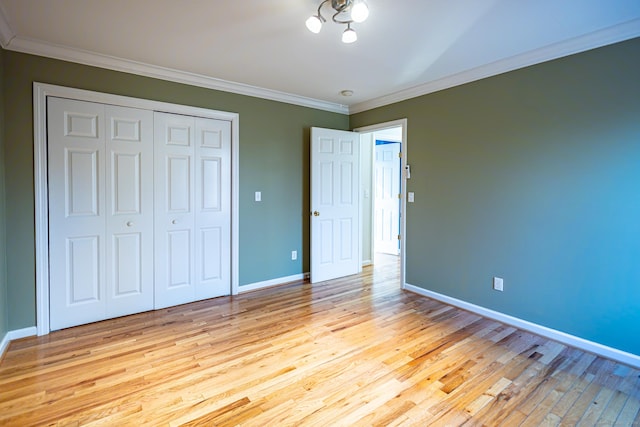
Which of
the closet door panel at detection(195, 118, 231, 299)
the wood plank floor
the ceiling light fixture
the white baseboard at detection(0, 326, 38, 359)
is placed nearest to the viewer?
the wood plank floor

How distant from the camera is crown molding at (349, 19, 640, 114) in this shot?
2.29 meters

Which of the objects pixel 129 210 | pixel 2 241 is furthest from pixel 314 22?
pixel 2 241

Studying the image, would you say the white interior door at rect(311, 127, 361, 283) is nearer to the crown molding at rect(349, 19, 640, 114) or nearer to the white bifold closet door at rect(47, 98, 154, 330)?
the crown molding at rect(349, 19, 640, 114)

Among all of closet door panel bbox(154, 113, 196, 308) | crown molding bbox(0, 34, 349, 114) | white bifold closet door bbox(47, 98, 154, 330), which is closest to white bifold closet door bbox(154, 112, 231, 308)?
closet door panel bbox(154, 113, 196, 308)

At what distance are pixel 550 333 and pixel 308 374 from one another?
83.8 inches

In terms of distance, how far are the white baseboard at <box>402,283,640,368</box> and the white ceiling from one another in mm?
2302

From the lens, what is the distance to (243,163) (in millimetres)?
3783

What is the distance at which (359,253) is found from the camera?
474 cm

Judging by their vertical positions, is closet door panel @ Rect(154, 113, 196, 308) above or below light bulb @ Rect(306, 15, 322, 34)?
below

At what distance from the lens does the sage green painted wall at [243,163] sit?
261 centimetres

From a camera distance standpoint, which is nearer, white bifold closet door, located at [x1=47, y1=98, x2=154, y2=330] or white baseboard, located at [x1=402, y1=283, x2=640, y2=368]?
white baseboard, located at [x1=402, y1=283, x2=640, y2=368]

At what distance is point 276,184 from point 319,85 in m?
1.30

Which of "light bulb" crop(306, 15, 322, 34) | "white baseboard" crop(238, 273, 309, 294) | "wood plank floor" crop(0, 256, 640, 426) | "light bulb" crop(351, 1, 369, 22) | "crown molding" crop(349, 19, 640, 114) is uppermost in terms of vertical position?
"crown molding" crop(349, 19, 640, 114)

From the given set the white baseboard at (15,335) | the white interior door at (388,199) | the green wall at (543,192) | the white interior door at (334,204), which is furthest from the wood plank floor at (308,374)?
the white interior door at (388,199)
